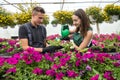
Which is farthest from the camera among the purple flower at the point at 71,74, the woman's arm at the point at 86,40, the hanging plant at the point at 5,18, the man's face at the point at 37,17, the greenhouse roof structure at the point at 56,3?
the greenhouse roof structure at the point at 56,3

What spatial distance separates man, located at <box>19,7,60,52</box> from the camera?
3.13 metres

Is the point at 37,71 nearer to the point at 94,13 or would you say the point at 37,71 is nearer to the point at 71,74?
the point at 71,74

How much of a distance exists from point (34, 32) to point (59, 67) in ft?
4.54

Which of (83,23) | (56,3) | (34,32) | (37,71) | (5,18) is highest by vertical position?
→ (56,3)

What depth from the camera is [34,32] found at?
129 inches

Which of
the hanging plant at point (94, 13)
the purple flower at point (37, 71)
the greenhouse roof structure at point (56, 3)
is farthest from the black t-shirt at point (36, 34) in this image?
the greenhouse roof structure at point (56, 3)

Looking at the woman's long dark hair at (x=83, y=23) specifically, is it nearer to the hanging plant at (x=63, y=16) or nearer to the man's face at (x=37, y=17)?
the man's face at (x=37, y=17)

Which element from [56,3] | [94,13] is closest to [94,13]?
[94,13]

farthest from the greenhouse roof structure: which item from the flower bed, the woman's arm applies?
the flower bed

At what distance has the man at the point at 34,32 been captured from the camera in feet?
10.3

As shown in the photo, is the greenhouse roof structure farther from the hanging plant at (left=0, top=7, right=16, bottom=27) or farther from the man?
the man

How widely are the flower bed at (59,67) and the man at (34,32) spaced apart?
987mm

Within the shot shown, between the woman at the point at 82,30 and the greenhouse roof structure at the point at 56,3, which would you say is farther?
the greenhouse roof structure at the point at 56,3

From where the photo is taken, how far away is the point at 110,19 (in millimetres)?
9891
